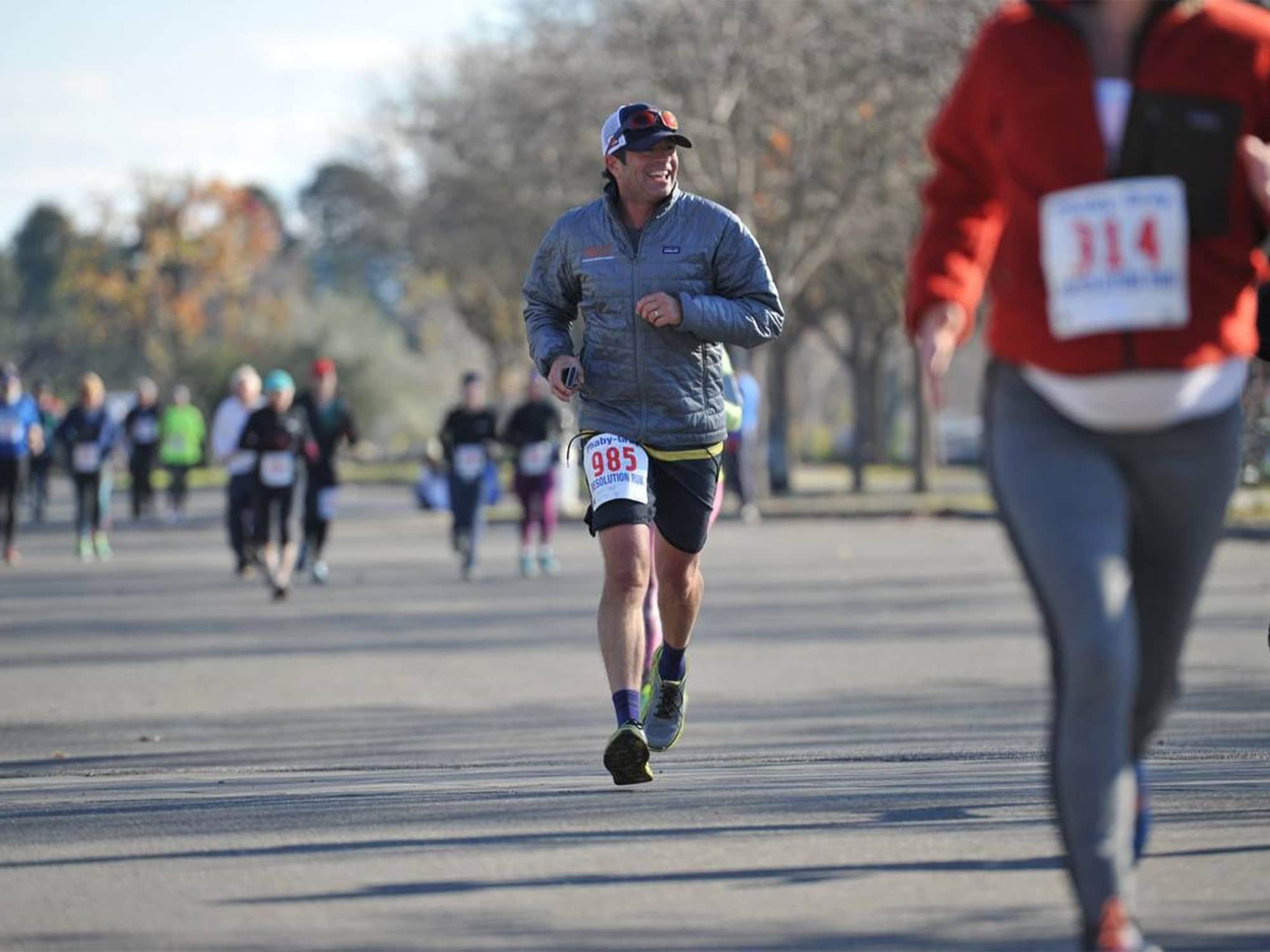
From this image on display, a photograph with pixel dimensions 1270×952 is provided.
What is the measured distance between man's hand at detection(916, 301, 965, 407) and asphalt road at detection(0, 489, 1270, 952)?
3.93ft

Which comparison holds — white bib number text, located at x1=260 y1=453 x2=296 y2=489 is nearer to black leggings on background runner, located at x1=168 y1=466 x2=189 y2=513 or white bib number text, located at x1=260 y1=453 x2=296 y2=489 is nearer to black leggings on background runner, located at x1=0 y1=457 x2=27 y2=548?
black leggings on background runner, located at x1=0 y1=457 x2=27 y2=548

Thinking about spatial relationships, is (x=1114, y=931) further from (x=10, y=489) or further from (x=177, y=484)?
(x=177, y=484)

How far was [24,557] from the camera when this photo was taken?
29359 millimetres

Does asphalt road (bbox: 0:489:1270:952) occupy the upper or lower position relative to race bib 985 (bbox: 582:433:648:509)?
lower

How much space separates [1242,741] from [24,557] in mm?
21462

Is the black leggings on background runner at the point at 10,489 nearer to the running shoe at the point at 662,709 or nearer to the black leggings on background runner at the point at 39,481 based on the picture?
the black leggings on background runner at the point at 39,481

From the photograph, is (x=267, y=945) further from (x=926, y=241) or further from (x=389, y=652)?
(x=389, y=652)

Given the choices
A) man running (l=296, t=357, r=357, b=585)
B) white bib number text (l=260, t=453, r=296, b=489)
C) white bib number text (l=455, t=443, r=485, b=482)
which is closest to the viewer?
white bib number text (l=260, t=453, r=296, b=489)

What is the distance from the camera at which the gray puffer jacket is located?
830 cm

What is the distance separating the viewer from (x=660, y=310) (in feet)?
26.6

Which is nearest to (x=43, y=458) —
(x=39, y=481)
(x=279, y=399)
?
(x=39, y=481)

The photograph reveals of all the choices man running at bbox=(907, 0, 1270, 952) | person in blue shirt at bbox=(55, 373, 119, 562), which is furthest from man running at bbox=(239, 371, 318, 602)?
man running at bbox=(907, 0, 1270, 952)

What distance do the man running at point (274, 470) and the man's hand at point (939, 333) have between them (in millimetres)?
16925

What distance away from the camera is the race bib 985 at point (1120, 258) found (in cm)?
470
